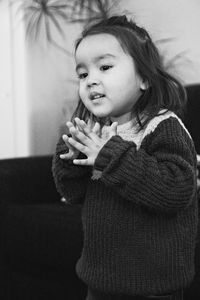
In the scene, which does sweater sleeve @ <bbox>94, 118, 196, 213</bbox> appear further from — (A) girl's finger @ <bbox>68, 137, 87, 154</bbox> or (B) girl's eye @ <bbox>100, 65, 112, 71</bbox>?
(B) girl's eye @ <bbox>100, 65, 112, 71</bbox>

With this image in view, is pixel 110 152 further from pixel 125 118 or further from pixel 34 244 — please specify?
pixel 34 244

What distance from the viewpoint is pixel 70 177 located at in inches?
35.4

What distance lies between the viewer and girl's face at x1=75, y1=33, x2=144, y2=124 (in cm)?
86

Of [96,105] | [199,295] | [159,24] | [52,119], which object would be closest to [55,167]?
[96,105]

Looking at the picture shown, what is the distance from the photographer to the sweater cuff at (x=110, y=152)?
76cm

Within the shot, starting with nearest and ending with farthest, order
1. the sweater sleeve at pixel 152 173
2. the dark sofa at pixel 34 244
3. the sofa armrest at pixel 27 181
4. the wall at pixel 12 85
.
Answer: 1. the sweater sleeve at pixel 152 173
2. the dark sofa at pixel 34 244
3. the sofa armrest at pixel 27 181
4. the wall at pixel 12 85

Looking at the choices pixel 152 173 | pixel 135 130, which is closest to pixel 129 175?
pixel 152 173

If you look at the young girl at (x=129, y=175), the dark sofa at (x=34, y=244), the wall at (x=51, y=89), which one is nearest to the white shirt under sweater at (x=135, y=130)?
the young girl at (x=129, y=175)

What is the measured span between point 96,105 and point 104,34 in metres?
0.15

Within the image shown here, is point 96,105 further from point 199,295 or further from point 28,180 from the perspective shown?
point 28,180

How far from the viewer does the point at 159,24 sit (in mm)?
2078

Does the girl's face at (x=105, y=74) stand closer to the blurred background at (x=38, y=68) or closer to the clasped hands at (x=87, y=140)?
the clasped hands at (x=87, y=140)

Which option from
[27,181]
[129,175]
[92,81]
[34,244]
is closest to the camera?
[129,175]

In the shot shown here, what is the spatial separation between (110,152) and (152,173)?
0.08 meters
